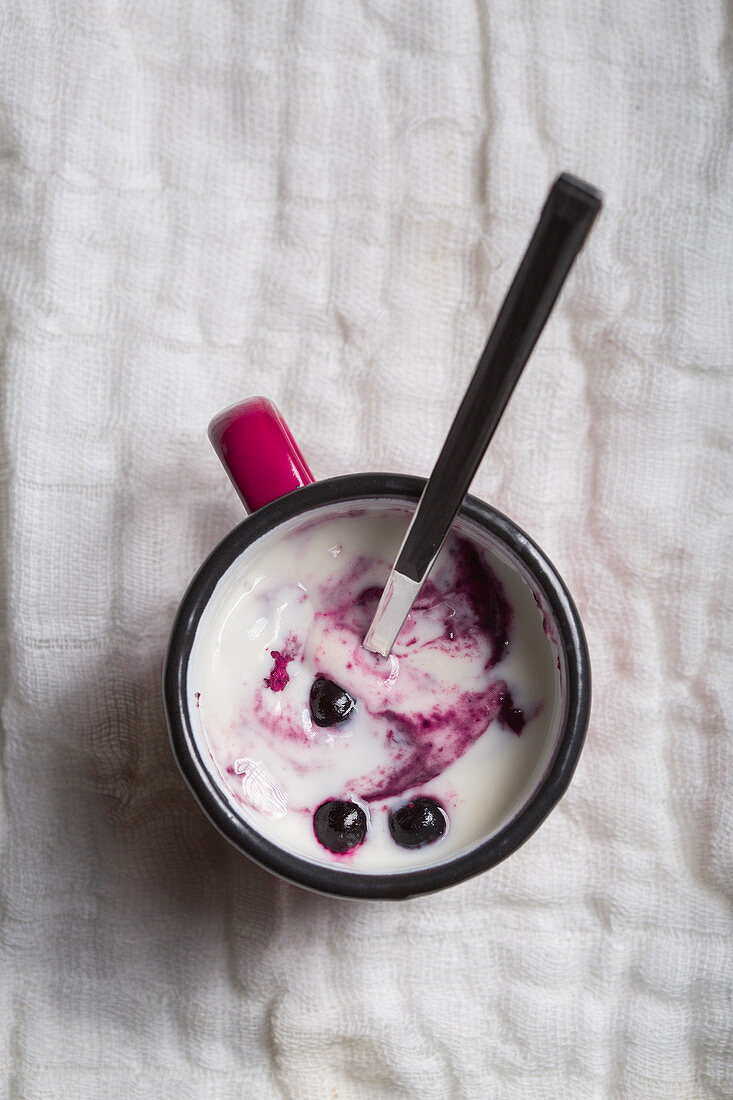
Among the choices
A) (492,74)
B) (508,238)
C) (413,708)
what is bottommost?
(413,708)

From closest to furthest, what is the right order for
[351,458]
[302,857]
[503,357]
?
[503,357], [302,857], [351,458]

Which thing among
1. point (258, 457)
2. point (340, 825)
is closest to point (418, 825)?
point (340, 825)

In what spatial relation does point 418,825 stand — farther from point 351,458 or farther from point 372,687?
point 351,458

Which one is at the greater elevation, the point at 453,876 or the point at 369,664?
the point at 369,664

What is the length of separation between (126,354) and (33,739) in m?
0.29

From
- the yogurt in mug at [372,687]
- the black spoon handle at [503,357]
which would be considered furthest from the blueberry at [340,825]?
the black spoon handle at [503,357]

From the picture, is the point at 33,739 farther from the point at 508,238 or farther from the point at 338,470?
the point at 508,238

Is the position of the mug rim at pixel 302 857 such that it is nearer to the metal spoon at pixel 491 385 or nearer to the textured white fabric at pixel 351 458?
the metal spoon at pixel 491 385

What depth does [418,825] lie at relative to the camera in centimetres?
61

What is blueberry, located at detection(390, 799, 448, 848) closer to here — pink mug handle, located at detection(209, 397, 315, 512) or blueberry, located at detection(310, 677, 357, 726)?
blueberry, located at detection(310, 677, 357, 726)

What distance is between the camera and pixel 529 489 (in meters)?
0.75

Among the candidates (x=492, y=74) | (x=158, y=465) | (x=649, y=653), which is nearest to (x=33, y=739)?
(x=158, y=465)

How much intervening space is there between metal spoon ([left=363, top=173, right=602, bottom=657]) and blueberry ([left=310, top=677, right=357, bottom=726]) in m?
0.03

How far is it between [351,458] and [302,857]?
0.29 metres
